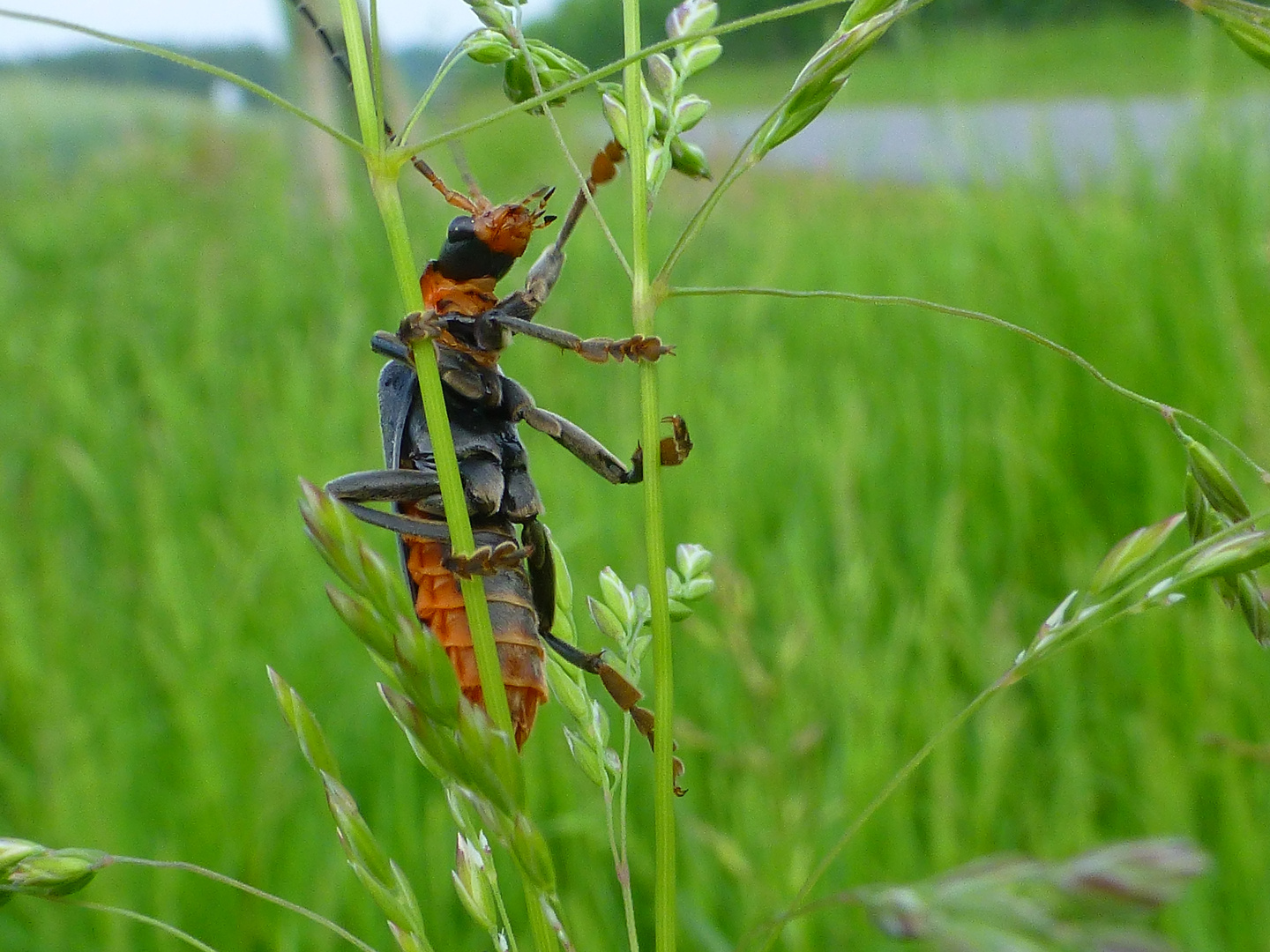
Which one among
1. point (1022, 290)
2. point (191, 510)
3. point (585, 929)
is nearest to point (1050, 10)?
point (1022, 290)

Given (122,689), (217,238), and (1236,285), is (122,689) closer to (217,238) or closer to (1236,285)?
(1236,285)

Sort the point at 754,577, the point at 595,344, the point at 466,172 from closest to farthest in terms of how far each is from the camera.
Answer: the point at 595,344, the point at 466,172, the point at 754,577

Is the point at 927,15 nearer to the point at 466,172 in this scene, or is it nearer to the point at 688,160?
the point at 466,172

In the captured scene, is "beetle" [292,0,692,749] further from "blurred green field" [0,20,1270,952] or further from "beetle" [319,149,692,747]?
"blurred green field" [0,20,1270,952]

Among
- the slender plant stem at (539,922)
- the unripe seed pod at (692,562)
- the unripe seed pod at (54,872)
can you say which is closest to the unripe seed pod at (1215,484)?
the unripe seed pod at (692,562)

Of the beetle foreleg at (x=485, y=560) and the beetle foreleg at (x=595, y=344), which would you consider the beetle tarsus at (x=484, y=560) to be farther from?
the beetle foreleg at (x=595, y=344)

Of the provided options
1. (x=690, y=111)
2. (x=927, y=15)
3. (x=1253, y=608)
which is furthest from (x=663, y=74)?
(x=927, y=15)

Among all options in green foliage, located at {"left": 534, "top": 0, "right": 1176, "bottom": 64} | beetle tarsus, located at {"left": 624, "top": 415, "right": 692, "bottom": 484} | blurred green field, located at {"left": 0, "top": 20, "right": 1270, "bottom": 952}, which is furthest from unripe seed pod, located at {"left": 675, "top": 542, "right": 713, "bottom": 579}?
green foliage, located at {"left": 534, "top": 0, "right": 1176, "bottom": 64}
